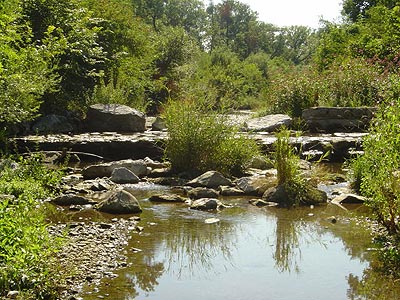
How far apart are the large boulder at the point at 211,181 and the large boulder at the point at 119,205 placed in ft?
7.06

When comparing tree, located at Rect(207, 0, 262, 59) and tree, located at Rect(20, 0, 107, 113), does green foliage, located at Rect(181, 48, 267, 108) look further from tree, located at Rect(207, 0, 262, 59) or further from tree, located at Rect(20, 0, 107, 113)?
tree, located at Rect(207, 0, 262, 59)

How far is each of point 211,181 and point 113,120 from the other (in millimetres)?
6447

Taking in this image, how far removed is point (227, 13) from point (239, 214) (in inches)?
2645

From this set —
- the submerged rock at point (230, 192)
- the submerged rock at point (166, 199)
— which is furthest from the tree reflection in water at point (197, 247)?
the submerged rock at point (230, 192)

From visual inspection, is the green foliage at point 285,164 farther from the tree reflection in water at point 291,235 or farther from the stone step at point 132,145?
the stone step at point 132,145

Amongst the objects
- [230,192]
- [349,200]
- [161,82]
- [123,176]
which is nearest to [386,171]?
[349,200]

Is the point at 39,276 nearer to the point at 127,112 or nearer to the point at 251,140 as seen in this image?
the point at 251,140

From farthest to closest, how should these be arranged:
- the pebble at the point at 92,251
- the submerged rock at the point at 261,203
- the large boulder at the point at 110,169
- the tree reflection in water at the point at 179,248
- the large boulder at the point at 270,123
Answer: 1. the large boulder at the point at 270,123
2. the large boulder at the point at 110,169
3. the submerged rock at the point at 261,203
4. the tree reflection in water at the point at 179,248
5. the pebble at the point at 92,251

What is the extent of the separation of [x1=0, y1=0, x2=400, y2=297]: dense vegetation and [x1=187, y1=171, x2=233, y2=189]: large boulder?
680 mm

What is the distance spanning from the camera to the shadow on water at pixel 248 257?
5.55 m

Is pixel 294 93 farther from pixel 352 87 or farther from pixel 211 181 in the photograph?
pixel 211 181

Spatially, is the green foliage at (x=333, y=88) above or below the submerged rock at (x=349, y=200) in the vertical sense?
above

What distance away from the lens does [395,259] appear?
6.27 meters

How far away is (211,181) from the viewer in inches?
422
